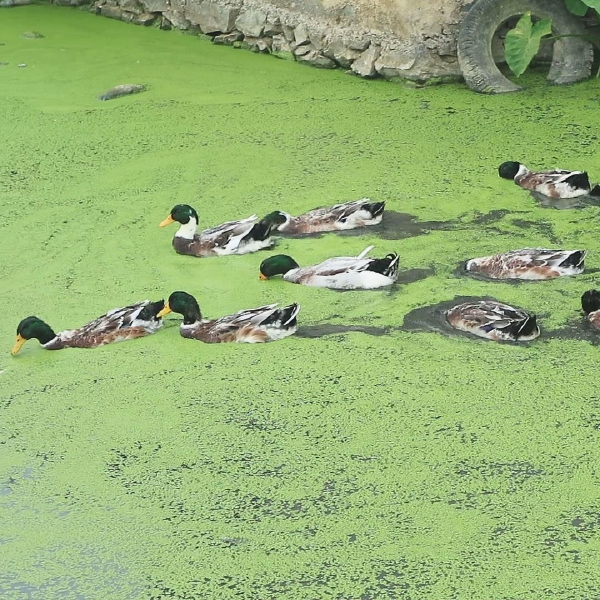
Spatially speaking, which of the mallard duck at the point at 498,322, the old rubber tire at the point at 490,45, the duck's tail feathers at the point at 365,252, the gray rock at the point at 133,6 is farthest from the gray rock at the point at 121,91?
the mallard duck at the point at 498,322

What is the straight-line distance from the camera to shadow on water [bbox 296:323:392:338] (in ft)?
17.5

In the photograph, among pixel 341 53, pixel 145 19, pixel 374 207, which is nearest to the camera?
pixel 374 207

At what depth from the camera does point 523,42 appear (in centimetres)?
796

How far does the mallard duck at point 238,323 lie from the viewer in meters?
5.24

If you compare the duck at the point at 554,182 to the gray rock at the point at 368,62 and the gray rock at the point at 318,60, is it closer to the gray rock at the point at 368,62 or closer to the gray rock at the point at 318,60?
the gray rock at the point at 368,62

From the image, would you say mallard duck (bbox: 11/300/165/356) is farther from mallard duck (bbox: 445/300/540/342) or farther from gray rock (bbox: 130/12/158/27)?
gray rock (bbox: 130/12/158/27)

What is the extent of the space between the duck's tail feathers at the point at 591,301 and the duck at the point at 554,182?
147 cm

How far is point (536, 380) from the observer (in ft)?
15.8

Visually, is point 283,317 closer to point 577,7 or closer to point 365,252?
point 365,252

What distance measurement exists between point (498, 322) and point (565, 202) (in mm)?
1755

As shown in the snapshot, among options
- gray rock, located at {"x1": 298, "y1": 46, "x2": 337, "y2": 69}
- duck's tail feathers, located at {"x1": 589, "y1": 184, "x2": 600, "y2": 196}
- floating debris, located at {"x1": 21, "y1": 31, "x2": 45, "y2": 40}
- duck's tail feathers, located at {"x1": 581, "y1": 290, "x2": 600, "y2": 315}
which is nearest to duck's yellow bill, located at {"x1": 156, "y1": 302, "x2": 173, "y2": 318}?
duck's tail feathers, located at {"x1": 581, "y1": 290, "x2": 600, "y2": 315}

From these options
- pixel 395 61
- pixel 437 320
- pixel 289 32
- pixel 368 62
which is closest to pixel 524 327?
pixel 437 320

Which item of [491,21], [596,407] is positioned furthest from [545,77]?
[596,407]

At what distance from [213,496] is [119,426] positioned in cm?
64
